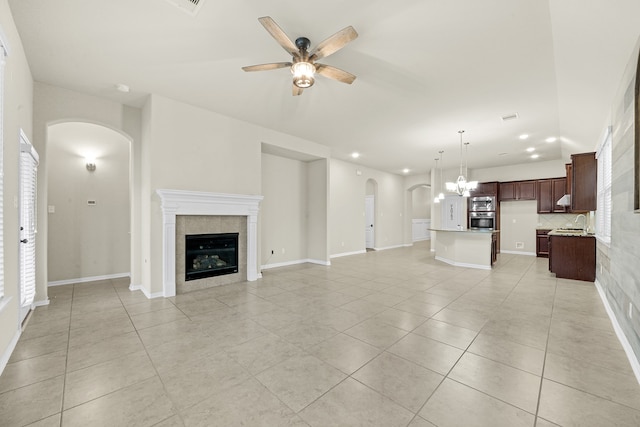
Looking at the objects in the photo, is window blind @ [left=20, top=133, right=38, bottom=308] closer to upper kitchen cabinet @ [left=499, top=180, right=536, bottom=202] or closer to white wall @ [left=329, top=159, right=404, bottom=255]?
white wall @ [left=329, top=159, right=404, bottom=255]

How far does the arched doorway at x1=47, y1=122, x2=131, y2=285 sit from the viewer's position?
15.6 ft

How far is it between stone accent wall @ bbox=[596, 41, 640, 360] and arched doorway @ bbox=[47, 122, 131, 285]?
6596mm

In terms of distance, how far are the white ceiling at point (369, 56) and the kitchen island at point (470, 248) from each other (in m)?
2.55

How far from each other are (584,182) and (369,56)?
502 cm

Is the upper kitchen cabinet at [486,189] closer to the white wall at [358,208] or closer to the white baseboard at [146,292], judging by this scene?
the white wall at [358,208]

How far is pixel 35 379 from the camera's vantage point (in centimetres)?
203

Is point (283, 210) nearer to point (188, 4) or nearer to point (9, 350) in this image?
point (188, 4)

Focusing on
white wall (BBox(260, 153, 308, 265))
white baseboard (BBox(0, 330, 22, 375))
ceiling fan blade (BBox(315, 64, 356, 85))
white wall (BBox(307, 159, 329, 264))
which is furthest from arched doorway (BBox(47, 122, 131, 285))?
white wall (BBox(307, 159, 329, 264))

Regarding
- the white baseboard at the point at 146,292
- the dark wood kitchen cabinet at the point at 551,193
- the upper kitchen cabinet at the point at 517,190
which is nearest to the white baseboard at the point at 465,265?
the upper kitchen cabinet at the point at 517,190

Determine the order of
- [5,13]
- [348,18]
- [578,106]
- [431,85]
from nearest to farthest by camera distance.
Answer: [5,13], [348,18], [431,85], [578,106]

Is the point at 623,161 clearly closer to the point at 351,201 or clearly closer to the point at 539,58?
the point at 539,58

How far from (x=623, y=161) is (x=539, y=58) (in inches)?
55.9

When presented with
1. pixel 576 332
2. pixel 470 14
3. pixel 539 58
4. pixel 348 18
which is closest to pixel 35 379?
pixel 348 18

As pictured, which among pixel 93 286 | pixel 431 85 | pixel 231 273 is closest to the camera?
pixel 431 85
